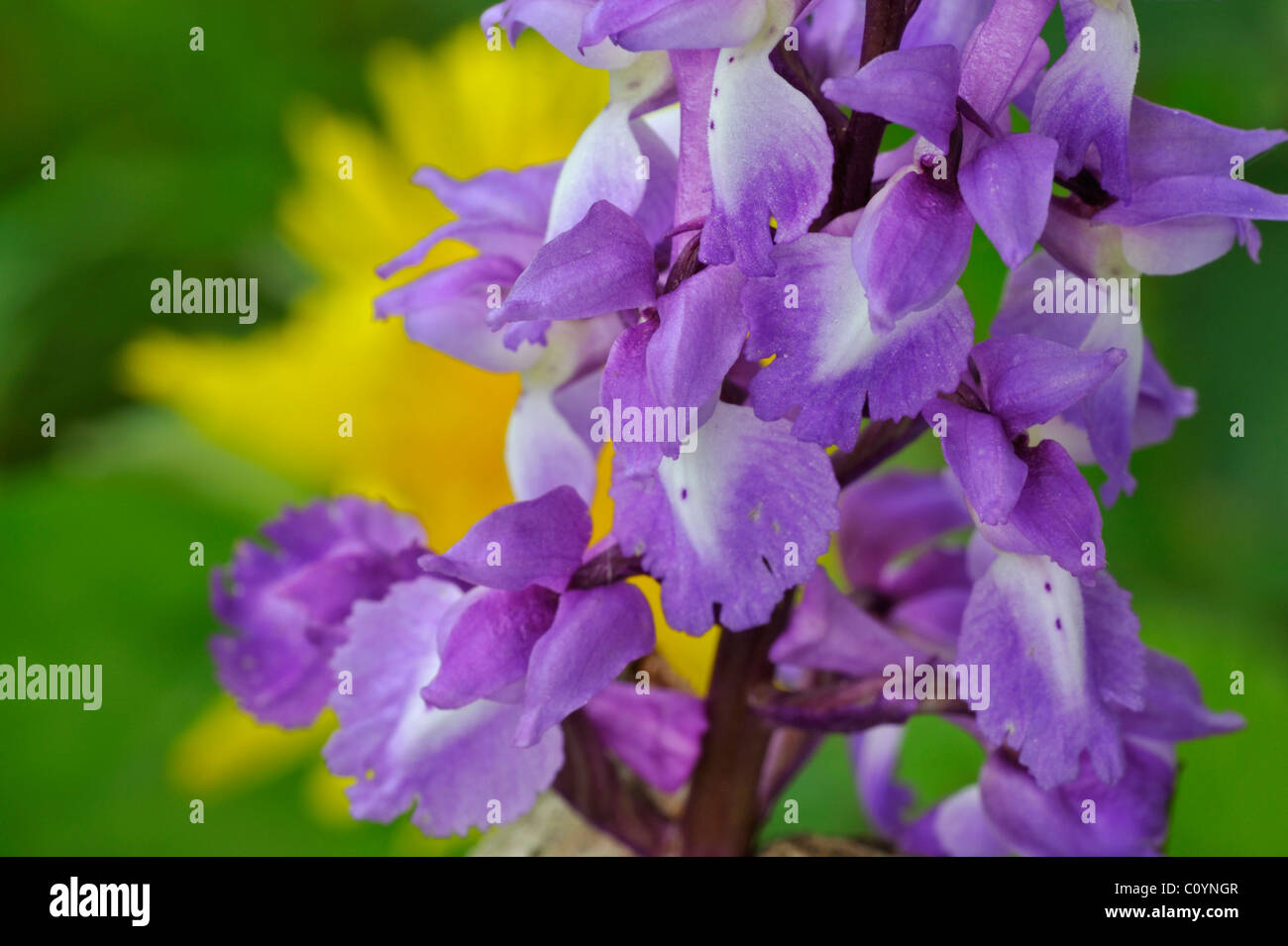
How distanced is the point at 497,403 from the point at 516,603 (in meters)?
0.63

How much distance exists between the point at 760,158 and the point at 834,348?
56mm

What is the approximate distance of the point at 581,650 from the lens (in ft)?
1.34

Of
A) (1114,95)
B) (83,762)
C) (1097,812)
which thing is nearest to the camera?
(1114,95)

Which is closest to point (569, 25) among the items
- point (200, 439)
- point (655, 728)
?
point (655, 728)

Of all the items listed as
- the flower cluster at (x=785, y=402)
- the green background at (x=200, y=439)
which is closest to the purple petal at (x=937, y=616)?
the flower cluster at (x=785, y=402)

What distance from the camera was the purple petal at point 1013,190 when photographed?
1.13 ft

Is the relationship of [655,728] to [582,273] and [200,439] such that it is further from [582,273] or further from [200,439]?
[200,439]

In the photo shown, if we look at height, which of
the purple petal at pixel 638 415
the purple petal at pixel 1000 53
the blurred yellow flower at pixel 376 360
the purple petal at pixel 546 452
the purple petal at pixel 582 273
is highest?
the blurred yellow flower at pixel 376 360

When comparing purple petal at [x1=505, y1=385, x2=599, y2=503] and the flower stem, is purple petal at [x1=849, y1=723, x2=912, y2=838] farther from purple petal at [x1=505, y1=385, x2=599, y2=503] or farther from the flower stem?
purple petal at [x1=505, y1=385, x2=599, y2=503]

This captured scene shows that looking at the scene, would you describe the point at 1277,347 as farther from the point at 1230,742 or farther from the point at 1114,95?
the point at 1114,95

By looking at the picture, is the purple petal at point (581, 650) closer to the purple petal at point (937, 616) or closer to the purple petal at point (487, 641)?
the purple petal at point (487, 641)

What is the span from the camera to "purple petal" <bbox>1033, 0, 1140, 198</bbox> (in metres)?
0.37
